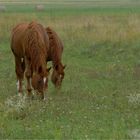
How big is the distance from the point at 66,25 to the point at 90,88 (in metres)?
13.3

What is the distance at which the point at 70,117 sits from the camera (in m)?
11.1

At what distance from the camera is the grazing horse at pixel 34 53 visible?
1256 centimetres

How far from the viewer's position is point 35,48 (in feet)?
42.0

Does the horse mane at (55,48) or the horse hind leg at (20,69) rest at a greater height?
the horse mane at (55,48)

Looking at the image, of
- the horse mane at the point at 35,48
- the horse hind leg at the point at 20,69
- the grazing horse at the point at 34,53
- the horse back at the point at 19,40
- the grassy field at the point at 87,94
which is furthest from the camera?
the horse hind leg at the point at 20,69

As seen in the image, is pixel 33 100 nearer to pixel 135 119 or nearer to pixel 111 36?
pixel 135 119

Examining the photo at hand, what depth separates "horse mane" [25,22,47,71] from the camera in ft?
41.6

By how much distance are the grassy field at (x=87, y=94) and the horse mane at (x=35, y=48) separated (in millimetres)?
938

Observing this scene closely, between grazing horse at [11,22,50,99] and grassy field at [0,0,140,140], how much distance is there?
48 cm

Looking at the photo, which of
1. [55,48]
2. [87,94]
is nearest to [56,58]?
[55,48]

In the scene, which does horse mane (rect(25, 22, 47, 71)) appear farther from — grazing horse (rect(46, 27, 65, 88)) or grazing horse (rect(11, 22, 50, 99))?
grazing horse (rect(46, 27, 65, 88))

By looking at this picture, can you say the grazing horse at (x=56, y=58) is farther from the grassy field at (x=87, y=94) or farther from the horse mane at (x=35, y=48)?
the horse mane at (x=35, y=48)

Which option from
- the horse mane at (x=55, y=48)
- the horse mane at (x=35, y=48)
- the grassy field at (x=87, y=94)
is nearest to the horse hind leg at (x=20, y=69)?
the grassy field at (x=87, y=94)

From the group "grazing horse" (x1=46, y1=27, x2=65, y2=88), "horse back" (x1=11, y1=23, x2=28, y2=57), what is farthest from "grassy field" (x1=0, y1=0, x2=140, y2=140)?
"horse back" (x1=11, y1=23, x2=28, y2=57)
